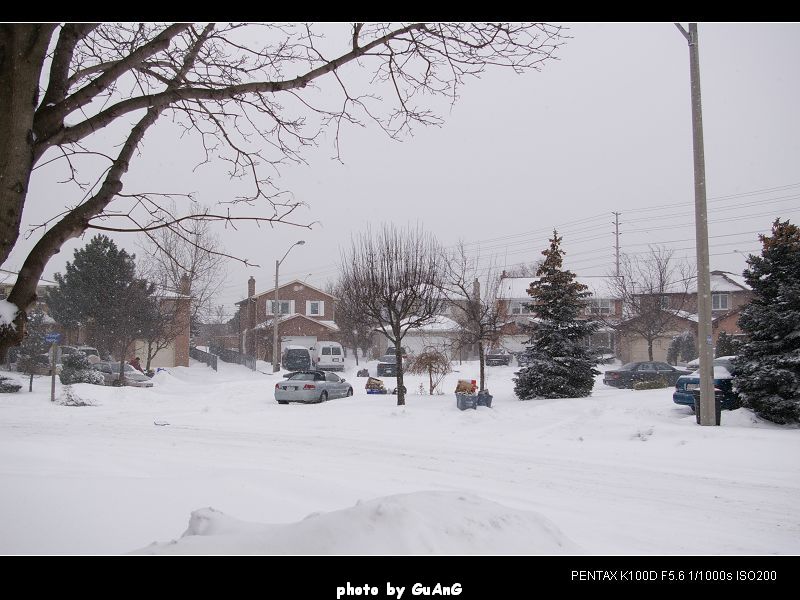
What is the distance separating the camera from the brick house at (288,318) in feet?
156

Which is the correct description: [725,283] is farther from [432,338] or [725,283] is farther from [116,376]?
[116,376]

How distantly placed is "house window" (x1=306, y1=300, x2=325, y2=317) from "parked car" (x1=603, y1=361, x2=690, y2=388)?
118 feet

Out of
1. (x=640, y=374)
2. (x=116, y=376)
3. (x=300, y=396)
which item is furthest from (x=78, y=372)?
(x=640, y=374)

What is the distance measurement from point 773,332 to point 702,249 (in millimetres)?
2916

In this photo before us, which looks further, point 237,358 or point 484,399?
point 237,358

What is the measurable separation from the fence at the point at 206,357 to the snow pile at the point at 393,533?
38822 mm

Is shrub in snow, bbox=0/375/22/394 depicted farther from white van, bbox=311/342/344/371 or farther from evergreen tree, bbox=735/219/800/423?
evergreen tree, bbox=735/219/800/423

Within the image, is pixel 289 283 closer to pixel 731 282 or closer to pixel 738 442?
pixel 731 282

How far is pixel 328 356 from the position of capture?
40.5 metres

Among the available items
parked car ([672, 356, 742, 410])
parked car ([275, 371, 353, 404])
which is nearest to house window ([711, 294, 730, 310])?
parked car ([672, 356, 742, 410])

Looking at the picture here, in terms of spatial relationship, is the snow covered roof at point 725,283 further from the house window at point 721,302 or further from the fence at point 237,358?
the fence at point 237,358
